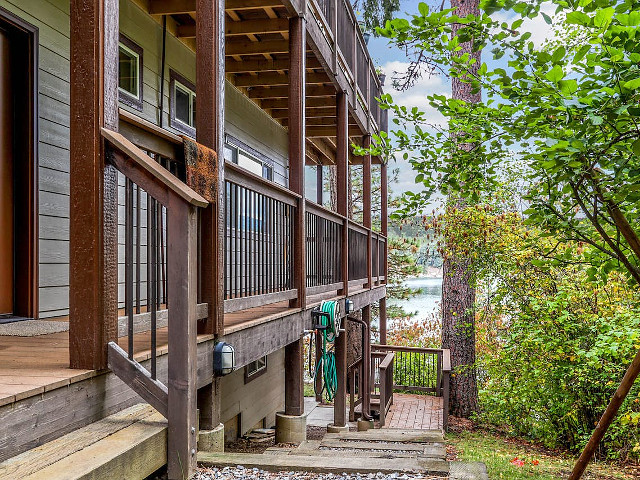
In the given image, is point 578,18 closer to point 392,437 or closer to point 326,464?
point 326,464

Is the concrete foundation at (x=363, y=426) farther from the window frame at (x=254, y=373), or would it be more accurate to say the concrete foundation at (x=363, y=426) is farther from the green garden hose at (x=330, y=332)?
the green garden hose at (x=330, y=332)

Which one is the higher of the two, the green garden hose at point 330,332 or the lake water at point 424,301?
the green garden hose at point 330,332

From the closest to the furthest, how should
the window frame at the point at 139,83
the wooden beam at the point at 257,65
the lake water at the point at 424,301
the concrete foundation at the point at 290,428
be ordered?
1. the window frame at the point at 139,83
2. the concrete foundation at the point at 290,428
3. the wooden beam at the point at 257,65
4. the lake water at the point at 424,301

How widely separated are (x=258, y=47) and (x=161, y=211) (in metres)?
5.38

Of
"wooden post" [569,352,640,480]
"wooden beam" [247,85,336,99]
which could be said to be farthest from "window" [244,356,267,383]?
"wooden post" [569,352,640,480]

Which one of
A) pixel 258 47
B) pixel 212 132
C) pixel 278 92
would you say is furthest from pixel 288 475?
pixel 278 92

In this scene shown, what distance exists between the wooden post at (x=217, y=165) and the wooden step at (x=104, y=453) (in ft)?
3.81

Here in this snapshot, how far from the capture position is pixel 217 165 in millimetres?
4105

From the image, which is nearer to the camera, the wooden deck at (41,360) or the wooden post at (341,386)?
the wooden deck at (41,360)

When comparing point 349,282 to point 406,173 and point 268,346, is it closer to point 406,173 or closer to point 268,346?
point 268,346

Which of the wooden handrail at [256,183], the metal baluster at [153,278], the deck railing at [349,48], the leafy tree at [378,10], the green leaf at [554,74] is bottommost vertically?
the metal baluster at [153,278]

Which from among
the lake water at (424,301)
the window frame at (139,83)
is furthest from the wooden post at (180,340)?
the lake water at (424,301)

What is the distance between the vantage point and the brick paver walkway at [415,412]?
12008 mm

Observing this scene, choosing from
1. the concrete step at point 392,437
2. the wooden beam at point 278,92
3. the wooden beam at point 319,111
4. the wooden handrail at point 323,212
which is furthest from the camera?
the wooden beam at point 319,111
